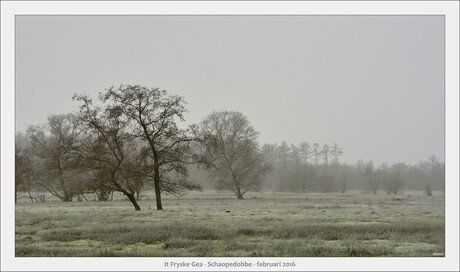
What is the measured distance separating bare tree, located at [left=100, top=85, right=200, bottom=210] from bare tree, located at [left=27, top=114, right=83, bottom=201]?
127 inches

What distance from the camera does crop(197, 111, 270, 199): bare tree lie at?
2633 centimetres

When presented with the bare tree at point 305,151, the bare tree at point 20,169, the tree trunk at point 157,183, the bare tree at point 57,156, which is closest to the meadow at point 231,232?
the tree trunk at point 157,183

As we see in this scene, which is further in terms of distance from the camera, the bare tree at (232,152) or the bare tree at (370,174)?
the bare tree at (370,174)

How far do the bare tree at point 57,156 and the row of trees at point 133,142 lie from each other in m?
0.06

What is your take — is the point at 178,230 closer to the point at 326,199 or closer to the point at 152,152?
the point at 152,152

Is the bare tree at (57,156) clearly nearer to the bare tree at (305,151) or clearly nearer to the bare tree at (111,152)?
the bare tree at (111,152)

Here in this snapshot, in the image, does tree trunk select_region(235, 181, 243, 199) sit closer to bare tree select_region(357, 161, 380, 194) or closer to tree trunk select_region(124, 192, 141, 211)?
bare tree select_region(357, 161, 380, 194)

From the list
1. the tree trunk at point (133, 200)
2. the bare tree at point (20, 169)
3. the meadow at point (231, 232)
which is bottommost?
the meadow at point (231, 232)

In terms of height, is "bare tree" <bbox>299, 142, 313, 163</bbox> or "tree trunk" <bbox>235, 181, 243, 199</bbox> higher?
"bare tree" <bbox>299, 142, 313, 163</bbox>

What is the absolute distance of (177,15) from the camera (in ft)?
65.3

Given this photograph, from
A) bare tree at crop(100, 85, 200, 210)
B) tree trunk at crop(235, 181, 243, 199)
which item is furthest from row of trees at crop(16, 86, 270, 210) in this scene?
tree trunk at crop(235, 181, 243, 199)

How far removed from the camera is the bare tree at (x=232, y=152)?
86.4 ft

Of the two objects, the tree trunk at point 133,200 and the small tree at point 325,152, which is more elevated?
the small tree at point 325,152

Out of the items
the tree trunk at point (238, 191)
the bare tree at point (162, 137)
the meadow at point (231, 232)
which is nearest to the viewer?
the meadow at point (231, 232)
